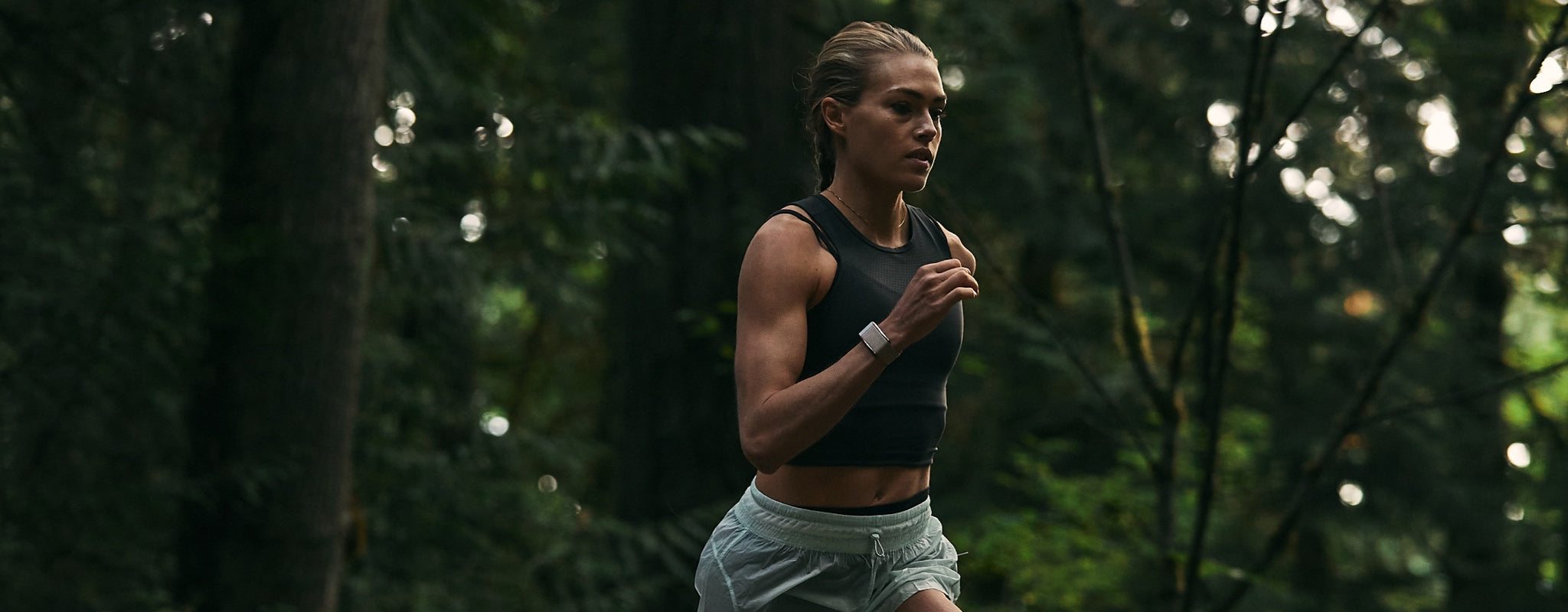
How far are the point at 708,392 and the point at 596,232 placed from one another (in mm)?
1059

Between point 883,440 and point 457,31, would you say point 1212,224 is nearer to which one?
point 883,440

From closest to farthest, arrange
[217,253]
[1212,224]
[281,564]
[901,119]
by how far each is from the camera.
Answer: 1. [901,119]
2. [1212,224]
3. [217,253]
4. [281,564]

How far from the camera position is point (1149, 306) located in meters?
11.2

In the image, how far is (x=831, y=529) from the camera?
2641mm

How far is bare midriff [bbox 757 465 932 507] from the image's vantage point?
2650mm

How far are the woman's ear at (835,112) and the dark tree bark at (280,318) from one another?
2.99 meters

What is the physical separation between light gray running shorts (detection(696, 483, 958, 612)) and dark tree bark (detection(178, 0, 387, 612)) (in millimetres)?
2867

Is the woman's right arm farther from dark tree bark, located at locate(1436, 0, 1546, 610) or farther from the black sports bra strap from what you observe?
dark tree bark, located at locate(1436, 0, 1546, 610)

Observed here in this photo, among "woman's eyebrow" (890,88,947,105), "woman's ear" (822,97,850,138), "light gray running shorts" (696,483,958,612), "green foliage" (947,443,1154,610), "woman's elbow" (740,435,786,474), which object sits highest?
"woman's eyebrow" (890,88,947,105)

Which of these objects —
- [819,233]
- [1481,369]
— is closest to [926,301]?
[819,233]

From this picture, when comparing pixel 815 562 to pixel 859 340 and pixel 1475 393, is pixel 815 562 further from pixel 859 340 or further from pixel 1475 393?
pixel 1475 393

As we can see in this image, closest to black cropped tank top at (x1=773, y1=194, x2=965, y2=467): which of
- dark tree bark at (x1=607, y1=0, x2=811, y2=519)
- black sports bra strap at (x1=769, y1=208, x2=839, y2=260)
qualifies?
black sports bra strap at (x1=769, y1=208, x2=839, y2=260)

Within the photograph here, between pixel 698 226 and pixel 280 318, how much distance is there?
250 centimetres

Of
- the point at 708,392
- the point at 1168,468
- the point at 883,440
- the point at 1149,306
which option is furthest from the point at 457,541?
the point at 1149,306
